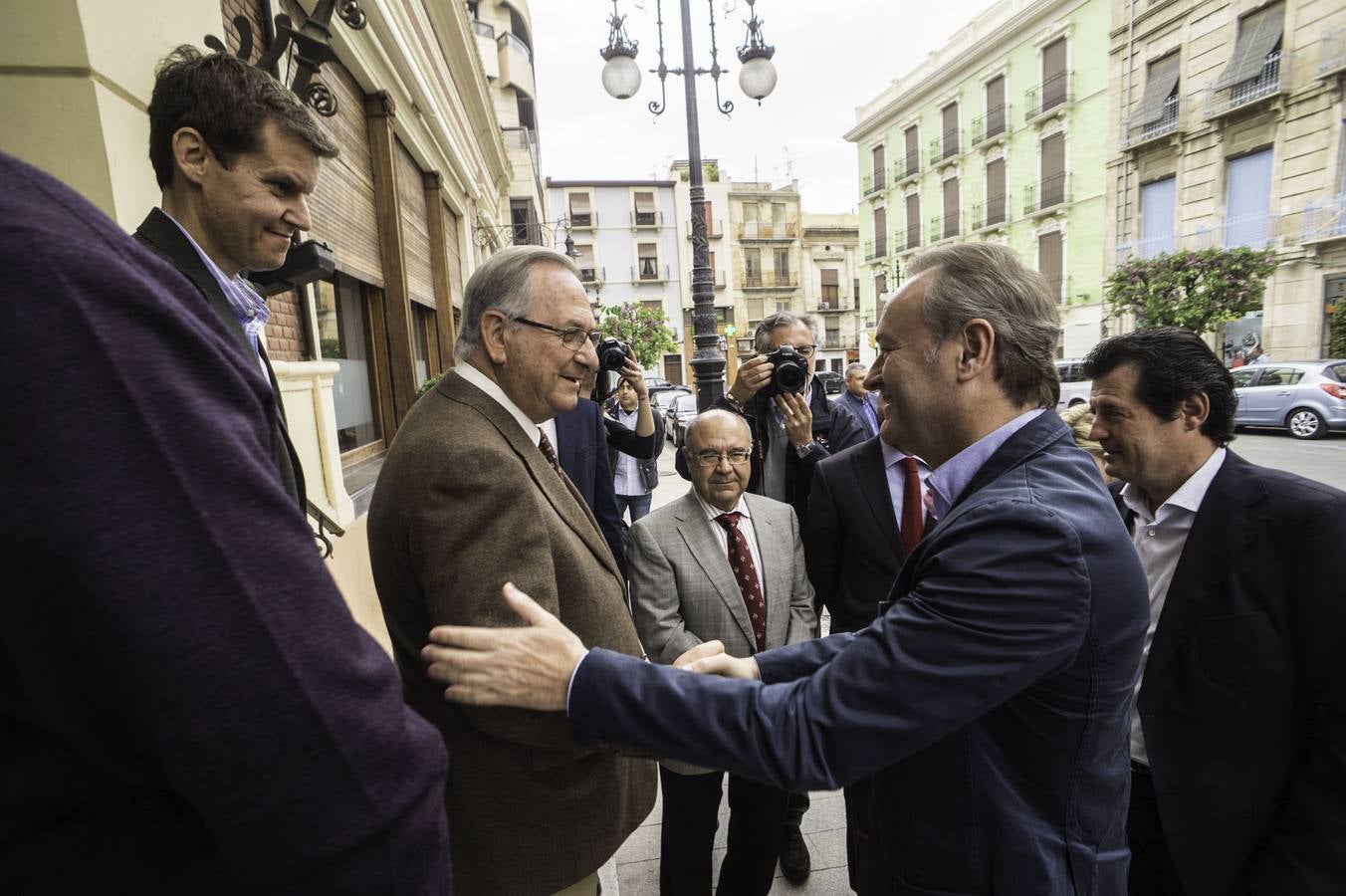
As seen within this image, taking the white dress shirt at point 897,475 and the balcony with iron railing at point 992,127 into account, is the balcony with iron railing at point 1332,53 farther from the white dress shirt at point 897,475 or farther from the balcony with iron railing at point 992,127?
the white dress shirt at point 897,475

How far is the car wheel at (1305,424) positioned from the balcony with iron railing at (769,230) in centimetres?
3317

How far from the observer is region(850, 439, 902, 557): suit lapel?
265cm

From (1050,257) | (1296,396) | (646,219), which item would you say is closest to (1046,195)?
(1050,257)

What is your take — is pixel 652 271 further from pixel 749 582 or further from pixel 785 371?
pixel 749 582

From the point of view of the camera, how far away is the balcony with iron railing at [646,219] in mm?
40969

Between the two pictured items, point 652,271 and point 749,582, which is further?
point 652,271

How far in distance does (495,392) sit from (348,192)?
158 inches

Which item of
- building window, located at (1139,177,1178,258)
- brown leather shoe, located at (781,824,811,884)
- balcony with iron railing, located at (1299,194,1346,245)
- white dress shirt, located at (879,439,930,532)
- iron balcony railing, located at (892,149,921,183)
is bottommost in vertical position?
brown leather shoe, located at (781,824,811,884)

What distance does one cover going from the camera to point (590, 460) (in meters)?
3.61

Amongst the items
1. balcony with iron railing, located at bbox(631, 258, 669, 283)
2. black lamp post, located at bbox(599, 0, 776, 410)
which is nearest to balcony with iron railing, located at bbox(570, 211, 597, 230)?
balcony with iron railing, located at bbox(631, 258, 669, 283)

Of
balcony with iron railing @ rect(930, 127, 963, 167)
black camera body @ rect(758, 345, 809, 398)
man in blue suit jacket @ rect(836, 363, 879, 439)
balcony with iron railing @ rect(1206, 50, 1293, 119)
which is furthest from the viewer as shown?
balcony with iron railing @ rect(930, 127, 963, 167)

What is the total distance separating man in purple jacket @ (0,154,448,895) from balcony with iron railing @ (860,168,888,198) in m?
37.3

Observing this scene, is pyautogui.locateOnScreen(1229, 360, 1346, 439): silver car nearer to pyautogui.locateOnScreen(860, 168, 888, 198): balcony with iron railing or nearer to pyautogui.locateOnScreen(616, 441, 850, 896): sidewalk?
pyautogui.locateOnScreen(616, 441, 850, 896): sidewalk

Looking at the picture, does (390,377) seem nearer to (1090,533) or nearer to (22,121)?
(22,121)
